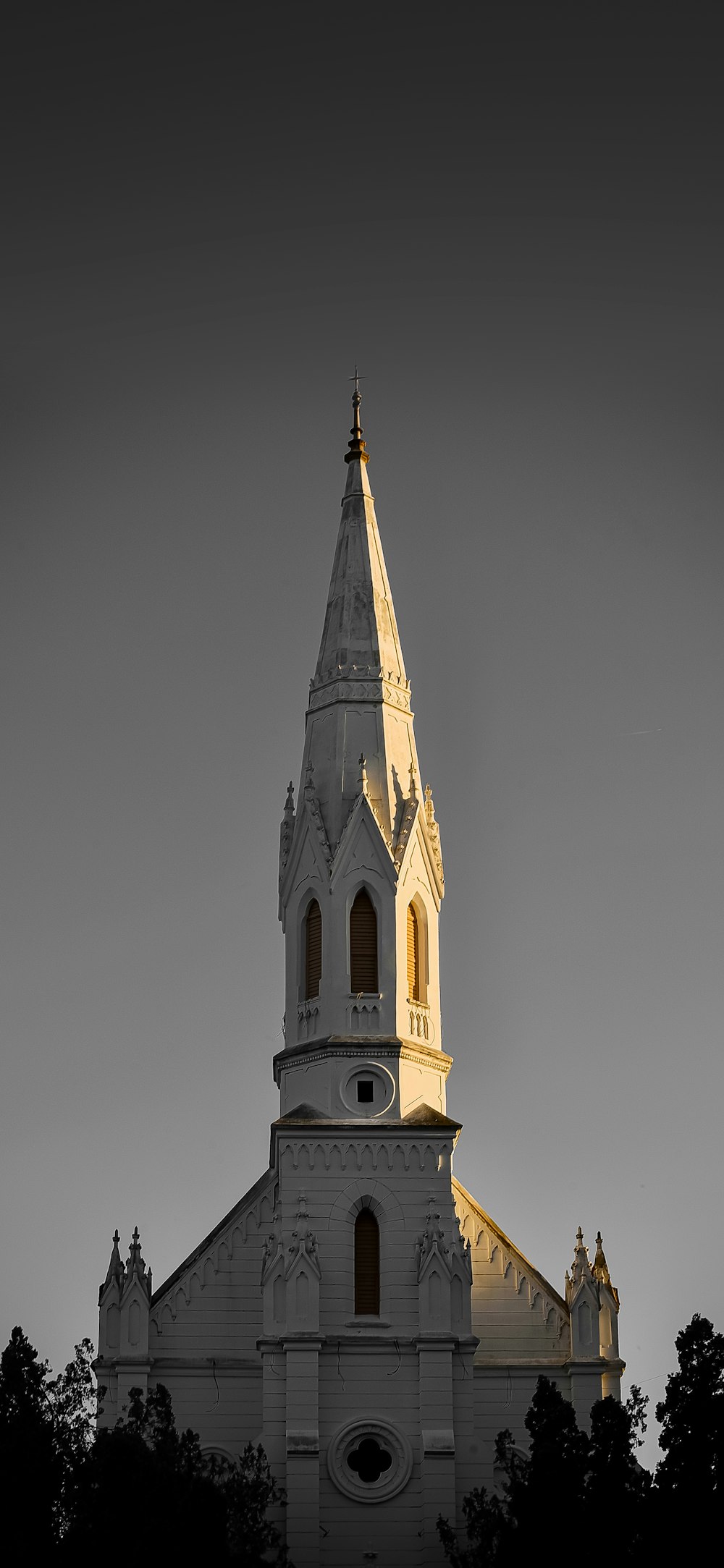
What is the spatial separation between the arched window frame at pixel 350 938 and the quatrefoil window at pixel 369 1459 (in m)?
10.5

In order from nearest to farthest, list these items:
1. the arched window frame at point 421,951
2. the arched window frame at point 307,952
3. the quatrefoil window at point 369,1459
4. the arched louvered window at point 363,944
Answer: the quatrefoil window at point 369,1459 → the arched louvered window at point 363,944 → the arched window frame at point 307,952 → the arched window frame at point 421,951

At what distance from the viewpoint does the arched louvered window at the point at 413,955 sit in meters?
61.9

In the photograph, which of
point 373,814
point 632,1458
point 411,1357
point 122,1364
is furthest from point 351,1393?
point 373,814

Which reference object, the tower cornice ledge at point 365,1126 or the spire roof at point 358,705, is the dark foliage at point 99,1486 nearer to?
the tower cornice ledge at point 365,1126

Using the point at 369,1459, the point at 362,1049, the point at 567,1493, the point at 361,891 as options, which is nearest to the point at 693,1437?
the point at 567,1493

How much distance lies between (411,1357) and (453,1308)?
149 centimetres

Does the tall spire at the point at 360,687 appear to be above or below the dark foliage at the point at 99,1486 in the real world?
above

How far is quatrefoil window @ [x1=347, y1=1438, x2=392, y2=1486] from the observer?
5738 centimetres

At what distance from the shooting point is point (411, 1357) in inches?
2282

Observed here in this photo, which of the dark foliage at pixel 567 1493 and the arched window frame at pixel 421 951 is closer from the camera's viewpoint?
the dark foliage at pixel 567 1493

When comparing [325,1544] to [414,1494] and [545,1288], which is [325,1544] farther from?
[545,1288]

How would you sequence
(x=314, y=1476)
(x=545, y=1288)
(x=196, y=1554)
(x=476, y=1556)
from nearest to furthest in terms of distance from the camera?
1. (x=196, y=1554)
2. (x=476, y=1556)
3. (x=314, y=1476)
4. (x=545, y=1288)

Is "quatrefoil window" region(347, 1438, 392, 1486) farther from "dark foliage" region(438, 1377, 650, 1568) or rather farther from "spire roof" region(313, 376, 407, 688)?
"spire roof" region(313, 376, 407, 688)

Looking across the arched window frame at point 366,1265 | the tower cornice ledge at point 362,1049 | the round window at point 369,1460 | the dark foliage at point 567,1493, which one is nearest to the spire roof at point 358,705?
the tower cornice ledge at point 362,1049
